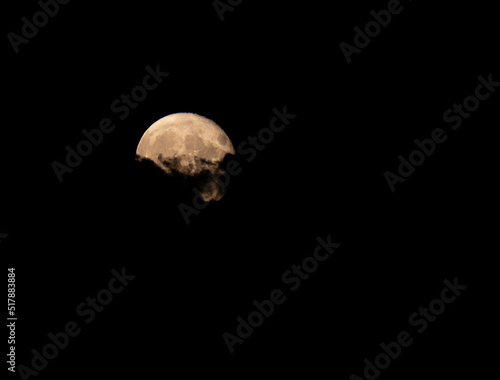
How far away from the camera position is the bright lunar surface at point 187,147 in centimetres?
648

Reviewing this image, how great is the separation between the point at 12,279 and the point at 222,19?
4056 millimetres

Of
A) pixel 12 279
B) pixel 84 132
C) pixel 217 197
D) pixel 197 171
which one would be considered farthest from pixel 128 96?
pixel 12 279

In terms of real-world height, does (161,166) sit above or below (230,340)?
above

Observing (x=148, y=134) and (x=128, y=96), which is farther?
(x=148, y=134)

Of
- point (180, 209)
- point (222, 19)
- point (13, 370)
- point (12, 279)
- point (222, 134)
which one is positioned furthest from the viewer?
point (222, 134)

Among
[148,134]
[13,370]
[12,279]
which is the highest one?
[148,134]

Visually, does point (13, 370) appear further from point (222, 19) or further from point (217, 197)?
point (222, 19)

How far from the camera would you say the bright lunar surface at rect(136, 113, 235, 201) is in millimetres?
6477

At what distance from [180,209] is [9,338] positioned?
2.50m

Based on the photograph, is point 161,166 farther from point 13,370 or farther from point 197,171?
point 13,370

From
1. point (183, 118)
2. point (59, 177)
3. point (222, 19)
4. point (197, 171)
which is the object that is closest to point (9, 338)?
point (59, 177)

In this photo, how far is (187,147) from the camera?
6.49 metres

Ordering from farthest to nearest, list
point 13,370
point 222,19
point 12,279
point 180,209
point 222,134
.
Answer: point 222,134, point 180,209, point 222,19, point 12,279, point 13,370

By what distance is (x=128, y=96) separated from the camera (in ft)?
20.2
